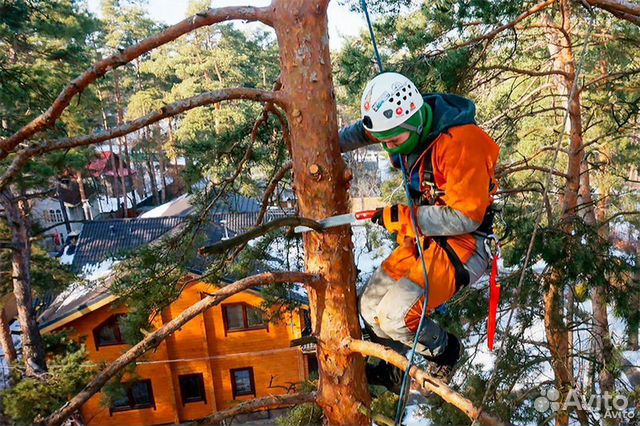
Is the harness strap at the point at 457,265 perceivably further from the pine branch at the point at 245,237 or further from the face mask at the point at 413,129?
the pine branch at the point at 245,237

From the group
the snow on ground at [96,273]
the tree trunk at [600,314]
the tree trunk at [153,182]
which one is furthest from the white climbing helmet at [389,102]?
the tree trunk at [153,182]

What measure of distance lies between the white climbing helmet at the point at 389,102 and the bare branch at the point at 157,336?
3.13ft

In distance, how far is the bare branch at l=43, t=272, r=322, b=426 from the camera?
A: 214cm

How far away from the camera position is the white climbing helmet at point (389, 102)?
2346 millimetres

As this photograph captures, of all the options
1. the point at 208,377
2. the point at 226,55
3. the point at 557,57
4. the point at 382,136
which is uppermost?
the point at 226,55

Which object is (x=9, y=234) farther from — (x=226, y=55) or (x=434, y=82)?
(x=226, y=55)

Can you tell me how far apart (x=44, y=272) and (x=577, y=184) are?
406 inches

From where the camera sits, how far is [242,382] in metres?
12.5

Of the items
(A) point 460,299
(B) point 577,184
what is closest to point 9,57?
(A) point 460,299

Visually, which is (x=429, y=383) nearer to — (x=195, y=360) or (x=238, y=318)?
(x=238, y=318)

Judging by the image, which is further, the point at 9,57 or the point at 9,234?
the point at 9,57

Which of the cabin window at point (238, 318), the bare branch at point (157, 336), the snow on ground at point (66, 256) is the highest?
the bare branch at point (157, 336)

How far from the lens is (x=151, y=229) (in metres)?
17.5

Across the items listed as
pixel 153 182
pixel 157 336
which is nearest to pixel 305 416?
pixel 157 336
